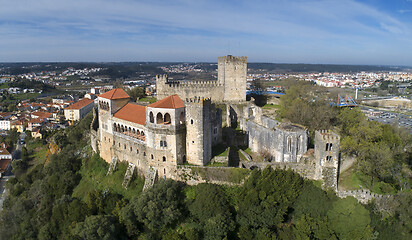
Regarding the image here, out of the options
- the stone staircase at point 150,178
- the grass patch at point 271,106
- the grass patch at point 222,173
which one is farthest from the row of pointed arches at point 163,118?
the grass patch at point 271,106

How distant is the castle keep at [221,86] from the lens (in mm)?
48000

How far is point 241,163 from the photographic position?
31.1m

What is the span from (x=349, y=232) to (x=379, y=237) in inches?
95.8

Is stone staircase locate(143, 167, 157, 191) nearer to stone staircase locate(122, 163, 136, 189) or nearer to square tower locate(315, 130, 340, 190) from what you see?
stone staircase locate(122, 163, 136, 189)

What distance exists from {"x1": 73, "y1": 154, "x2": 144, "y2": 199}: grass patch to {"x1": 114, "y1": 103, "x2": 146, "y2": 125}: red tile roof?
5.52m

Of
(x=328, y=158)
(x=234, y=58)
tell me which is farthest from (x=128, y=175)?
(x=234, y=58)

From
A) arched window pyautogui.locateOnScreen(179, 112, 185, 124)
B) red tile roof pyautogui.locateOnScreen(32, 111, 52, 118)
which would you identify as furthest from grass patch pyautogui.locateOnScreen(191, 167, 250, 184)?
red tile roof pyautogui.locateOnScreen(32, 111, 52, 118)

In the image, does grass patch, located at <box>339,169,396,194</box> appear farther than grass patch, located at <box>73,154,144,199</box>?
No

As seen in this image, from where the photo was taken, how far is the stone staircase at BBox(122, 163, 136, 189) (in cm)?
3269

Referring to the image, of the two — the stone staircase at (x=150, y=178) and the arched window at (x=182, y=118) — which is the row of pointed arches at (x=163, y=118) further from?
the stone staircase at (x=150, y=178)

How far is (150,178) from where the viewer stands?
30.6 meters

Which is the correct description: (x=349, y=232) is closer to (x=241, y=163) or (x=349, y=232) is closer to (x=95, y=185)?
(x=241, y=163)

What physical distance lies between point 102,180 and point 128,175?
16.5 ft

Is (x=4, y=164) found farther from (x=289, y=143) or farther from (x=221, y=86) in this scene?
(x=289, y=143)
